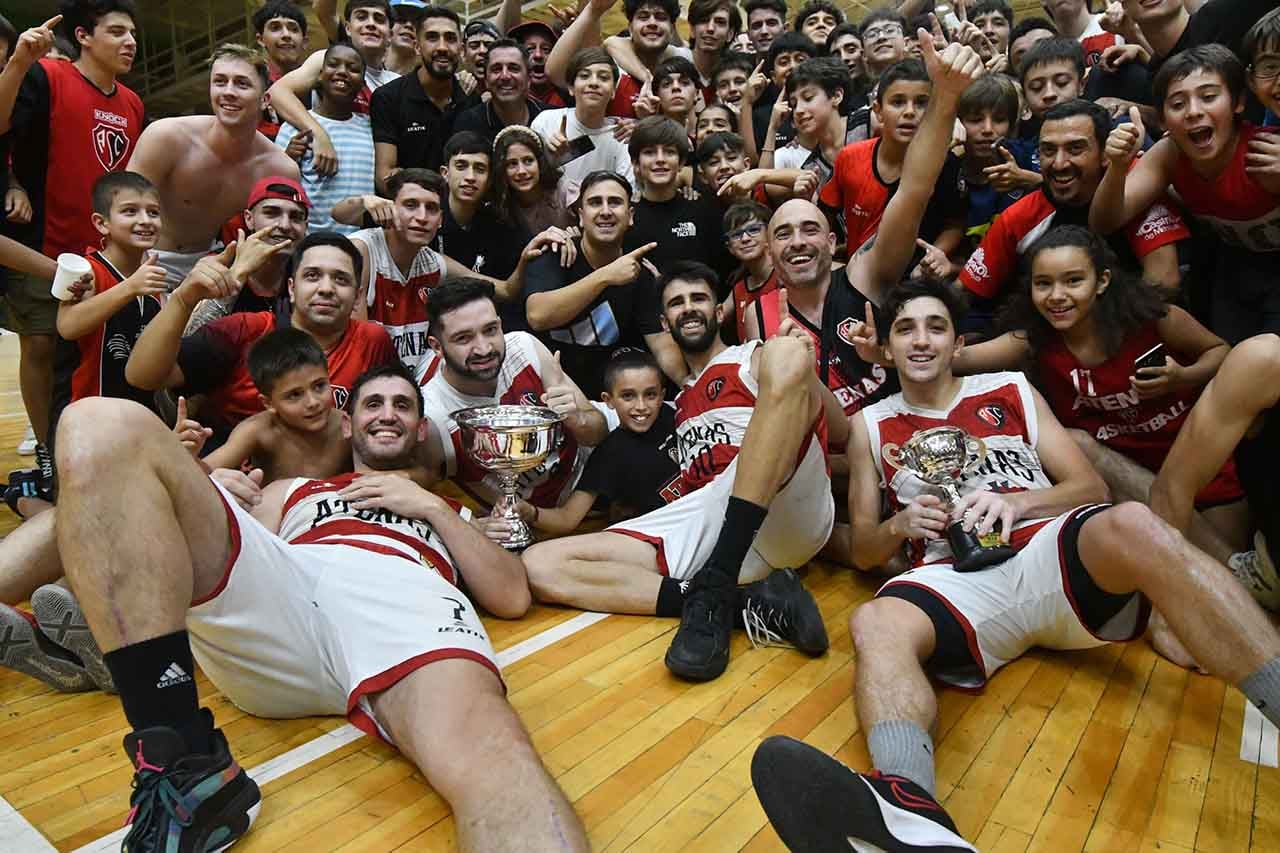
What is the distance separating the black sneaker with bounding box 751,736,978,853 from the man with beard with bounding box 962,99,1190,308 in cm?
255

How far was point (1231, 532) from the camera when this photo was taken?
2.95 m

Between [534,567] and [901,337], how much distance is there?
1.62m

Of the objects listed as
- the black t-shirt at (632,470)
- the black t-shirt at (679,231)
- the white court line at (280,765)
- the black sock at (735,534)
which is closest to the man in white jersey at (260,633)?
the white court line at (280,765)

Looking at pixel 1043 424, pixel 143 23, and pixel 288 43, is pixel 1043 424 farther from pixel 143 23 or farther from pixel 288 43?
pixel 143 23

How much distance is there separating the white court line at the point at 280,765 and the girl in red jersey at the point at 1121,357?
2119 millimetres

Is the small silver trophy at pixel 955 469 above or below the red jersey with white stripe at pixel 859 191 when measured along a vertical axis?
below

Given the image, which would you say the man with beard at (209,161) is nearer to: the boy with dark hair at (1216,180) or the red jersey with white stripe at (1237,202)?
the boy with dark hair at (1216,180)

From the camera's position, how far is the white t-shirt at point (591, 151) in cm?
497

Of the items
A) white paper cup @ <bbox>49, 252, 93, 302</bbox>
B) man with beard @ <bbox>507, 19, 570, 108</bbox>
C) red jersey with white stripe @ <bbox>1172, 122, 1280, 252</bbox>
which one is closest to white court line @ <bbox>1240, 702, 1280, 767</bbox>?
red jersey with white stripe @ <bbox>1172, 122, 1280, 252</bbox>

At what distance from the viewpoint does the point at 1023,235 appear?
11.3 feet

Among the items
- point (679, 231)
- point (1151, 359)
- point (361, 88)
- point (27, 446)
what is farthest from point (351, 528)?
point (27, 446)

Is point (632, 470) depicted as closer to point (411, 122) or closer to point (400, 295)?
point (400, 295)

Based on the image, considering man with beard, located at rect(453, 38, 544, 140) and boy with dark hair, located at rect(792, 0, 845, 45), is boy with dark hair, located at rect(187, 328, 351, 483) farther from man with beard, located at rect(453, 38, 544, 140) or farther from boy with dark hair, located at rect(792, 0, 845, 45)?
boy with dark hair, located at rect(792, 0, 845, 45)

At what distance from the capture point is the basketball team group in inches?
68.6
